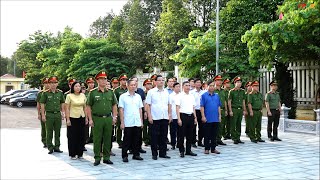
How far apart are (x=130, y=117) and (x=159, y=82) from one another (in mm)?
873

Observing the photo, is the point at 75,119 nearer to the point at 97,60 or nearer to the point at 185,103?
the point at 185,103

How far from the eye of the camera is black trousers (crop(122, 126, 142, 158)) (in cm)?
678

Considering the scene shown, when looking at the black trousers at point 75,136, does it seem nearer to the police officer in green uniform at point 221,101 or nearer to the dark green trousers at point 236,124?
the police officer in green uniform at point 221,101

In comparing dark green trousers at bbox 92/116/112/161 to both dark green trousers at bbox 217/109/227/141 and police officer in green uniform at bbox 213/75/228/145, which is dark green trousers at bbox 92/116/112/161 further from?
dark green trousers at bbox 217/109/227/141

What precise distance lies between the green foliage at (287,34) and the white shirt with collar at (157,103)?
460cm

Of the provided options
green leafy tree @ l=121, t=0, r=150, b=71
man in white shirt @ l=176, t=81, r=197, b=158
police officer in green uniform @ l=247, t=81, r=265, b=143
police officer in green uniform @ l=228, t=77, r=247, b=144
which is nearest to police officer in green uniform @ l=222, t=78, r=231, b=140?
police officer in green uniform @ l=228, t=77, r=247, b=144

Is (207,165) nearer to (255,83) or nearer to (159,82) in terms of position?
(159,82)

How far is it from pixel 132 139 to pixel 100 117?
2.77 feet

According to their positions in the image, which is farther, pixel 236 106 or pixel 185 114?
pixel 236 106

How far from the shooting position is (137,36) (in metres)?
24.1

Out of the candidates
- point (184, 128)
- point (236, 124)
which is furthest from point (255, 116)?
point (184, 128)

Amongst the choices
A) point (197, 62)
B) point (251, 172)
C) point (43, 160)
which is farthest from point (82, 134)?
point (197, 62)

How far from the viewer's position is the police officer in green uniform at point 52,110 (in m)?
7.60

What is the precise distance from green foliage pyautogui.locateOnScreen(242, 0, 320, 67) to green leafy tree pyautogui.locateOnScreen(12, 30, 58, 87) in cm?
2131
